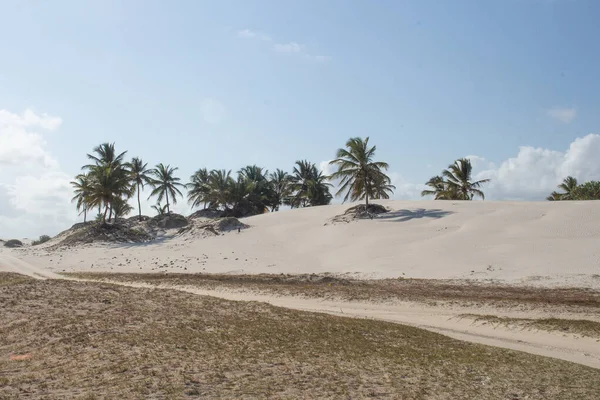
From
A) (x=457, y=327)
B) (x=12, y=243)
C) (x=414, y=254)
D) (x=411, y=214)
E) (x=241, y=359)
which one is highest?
(x=411, y=214)

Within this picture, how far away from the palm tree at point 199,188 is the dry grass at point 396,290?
3822 centimetres

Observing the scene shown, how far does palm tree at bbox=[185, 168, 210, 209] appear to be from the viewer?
2513 inches

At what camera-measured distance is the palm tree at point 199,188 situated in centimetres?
6384

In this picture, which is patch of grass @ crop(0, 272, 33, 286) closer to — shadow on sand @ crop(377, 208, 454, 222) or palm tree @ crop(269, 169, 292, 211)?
shadow on sand @ crop(377, 208, 454, 222)

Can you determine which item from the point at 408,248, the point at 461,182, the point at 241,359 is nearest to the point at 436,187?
the point at 461,182

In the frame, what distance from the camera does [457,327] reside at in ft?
44.8

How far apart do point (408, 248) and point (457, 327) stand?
56.8 feet

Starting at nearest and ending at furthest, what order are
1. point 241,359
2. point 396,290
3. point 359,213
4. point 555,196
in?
1. point 241,359
2. point 396,290
3. point 359,213
4. point 555,196

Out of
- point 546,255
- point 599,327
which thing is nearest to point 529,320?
point 599,327

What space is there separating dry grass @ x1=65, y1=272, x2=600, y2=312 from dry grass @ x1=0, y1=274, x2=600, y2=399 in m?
5.41

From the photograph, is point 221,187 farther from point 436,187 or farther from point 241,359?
point 241,359

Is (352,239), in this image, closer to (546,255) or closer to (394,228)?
(394,228)

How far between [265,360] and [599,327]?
9.26m

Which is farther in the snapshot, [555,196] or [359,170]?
[555,196]
